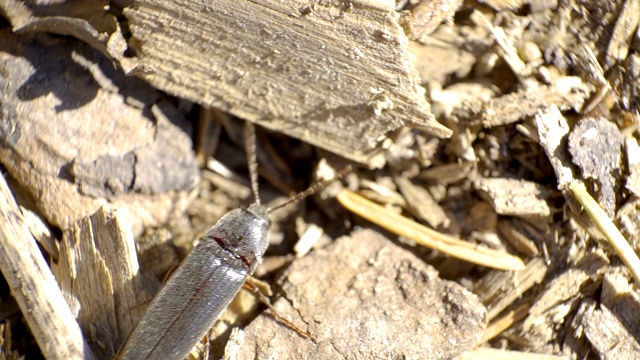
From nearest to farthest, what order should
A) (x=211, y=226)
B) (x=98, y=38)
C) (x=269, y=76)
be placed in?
1. (x=98, y=38)
2. (x=269, y=76)
3. (x=211, y=226)

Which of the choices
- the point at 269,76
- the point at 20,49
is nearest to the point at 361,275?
the point at 269,76

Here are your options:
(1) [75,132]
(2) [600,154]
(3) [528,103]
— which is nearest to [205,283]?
(1) [75,132]

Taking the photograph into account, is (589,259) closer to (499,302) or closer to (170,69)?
(499,302)

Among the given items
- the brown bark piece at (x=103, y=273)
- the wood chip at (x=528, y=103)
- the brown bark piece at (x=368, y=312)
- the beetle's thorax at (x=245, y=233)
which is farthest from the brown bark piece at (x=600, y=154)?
the brown bark piece at (x=103, y=273)

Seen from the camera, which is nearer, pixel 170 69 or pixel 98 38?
pixel 98 38

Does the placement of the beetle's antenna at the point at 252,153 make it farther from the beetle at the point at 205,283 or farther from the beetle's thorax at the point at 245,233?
the beetle's thorax at the point at 245,233

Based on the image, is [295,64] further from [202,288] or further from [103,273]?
[103,273]

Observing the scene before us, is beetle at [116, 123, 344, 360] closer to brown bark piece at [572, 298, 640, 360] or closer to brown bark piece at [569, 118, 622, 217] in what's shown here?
brown bark piece at [569, 118, 622, 217]
